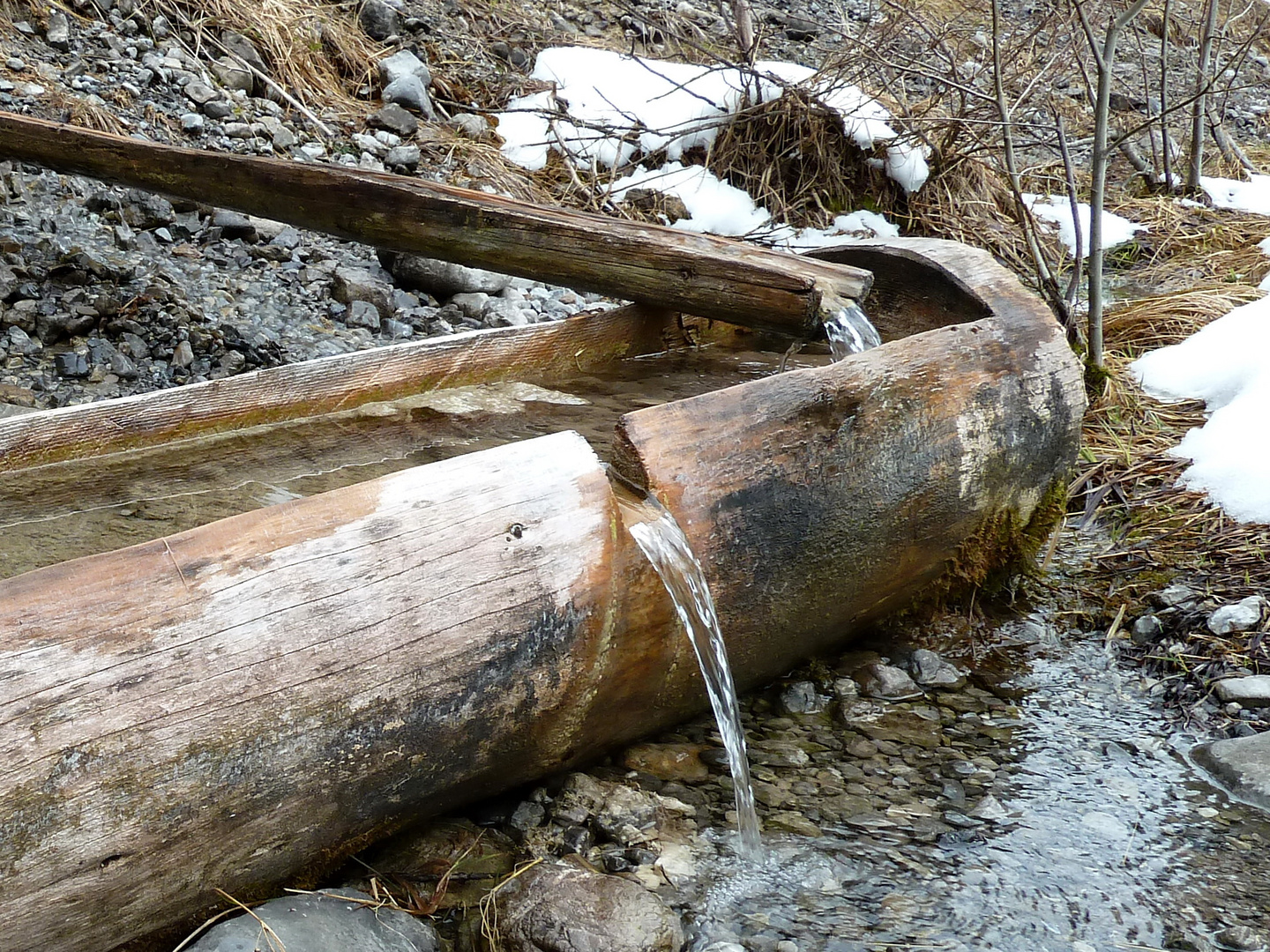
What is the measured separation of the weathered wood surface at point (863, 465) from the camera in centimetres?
235

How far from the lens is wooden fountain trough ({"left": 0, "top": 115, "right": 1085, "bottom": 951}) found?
1611mm

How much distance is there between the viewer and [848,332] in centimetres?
308

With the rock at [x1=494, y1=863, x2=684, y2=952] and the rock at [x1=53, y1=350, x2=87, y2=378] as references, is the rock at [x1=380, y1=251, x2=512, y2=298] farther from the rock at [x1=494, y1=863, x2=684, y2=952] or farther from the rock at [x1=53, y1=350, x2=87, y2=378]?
the rock at [x1=494, y1=863, x2=684, y2=952]

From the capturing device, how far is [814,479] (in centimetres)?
252

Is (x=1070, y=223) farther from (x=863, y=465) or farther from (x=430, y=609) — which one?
(x=430, y=609)

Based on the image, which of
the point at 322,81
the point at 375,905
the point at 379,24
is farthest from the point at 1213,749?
the point at 379,24

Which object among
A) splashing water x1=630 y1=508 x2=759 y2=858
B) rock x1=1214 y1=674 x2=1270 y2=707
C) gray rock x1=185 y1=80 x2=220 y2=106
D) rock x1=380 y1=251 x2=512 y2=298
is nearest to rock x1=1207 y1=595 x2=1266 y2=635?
rock x1=1214 y1=674 x2=1270 y2=707

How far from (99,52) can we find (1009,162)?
4579 millimetres

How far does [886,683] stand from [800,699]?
0.82ft

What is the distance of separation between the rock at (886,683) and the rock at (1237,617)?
0.89 meters

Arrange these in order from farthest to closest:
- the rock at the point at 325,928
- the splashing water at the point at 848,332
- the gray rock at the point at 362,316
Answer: the gray rock at the point at 362,316 → the splashing water at the point at 848,332 → the rock at the point at 325,928

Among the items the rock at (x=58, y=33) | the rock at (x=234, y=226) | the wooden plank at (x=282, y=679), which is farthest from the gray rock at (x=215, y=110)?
the wooden plank at (x=282, y=679)

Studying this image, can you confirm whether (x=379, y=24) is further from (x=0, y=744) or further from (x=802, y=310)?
(x=0, y=744)

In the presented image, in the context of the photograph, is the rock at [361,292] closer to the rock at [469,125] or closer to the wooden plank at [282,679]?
the rock at [469,125]
